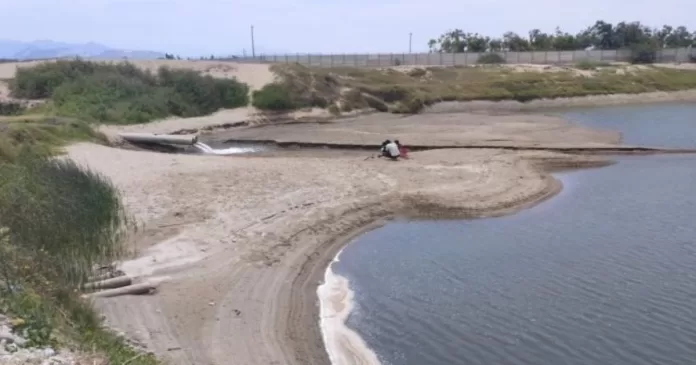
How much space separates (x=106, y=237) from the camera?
49.9 feet

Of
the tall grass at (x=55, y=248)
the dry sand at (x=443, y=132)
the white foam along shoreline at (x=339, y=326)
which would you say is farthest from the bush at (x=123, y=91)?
the white foam along shoreline at (x=339, y=326)

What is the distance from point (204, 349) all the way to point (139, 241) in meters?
6.41

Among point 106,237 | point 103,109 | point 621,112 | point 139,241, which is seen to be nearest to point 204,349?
point 106,237

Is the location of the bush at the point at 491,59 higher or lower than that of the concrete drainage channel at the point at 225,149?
higher

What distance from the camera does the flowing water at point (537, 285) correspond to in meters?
14.1

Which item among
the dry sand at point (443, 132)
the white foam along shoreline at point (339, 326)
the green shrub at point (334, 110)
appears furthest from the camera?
the green shrub at point (334, 110)

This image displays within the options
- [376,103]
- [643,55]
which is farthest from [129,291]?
[643,55]

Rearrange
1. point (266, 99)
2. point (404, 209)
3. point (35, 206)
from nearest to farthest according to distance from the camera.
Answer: point (35, 206) → point (404, 209) → point (266, 99)

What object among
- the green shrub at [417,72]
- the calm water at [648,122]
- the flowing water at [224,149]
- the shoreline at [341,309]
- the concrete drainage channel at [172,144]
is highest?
the green shrub at [417,72]

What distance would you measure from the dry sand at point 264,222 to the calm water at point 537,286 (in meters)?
1.08

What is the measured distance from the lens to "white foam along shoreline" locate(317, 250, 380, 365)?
13891mm

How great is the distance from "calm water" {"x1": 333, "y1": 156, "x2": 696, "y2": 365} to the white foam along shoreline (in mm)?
275

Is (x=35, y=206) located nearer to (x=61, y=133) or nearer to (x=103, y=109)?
(x=61, y=133)

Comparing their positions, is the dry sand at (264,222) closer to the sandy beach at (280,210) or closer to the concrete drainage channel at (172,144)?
the sandy beach at (280,210)
